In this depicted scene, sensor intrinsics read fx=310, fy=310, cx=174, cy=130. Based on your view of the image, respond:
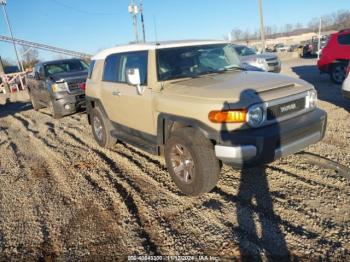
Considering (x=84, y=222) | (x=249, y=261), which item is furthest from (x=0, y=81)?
(x=249, y=261)

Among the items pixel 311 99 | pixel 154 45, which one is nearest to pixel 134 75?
pixel 154 45

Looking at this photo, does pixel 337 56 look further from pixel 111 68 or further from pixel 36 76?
pixel 36 76

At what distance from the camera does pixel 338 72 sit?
11469 mm

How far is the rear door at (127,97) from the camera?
4.54m

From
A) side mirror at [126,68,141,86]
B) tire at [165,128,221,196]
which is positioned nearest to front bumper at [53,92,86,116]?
side mirror at [126,68,141,86]

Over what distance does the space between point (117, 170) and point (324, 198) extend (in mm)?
3134

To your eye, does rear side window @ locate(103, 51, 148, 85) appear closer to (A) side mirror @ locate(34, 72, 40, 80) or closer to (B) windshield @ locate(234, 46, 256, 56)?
(A) side mirror @ locate(34, 72, 40, 80)

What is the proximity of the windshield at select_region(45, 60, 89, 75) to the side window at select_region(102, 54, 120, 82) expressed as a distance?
5.27 m

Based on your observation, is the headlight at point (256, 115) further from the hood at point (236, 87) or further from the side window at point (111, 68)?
the side window at point (111, 68)

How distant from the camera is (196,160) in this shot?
3.66 meters

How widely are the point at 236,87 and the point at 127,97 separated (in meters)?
1.91

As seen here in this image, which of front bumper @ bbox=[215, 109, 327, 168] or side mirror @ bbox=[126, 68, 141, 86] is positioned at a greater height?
side mirror @ bbox=[126, 68, 141, 86]

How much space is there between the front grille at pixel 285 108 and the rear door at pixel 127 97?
165 centimetres

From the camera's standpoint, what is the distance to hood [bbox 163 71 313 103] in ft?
11.7
